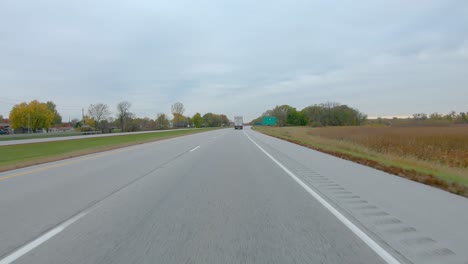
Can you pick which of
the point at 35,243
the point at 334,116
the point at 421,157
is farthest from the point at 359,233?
the point at 334,116

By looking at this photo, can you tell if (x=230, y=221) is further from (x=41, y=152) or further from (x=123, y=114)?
(x=123, y=114)

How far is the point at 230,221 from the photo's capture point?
212 inches

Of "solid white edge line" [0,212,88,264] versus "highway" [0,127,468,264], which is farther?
"highway" [0,127,468,264]

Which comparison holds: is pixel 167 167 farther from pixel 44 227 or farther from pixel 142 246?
pixel 142 246

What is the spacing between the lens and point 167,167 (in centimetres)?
1270

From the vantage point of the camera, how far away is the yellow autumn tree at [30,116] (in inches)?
3917

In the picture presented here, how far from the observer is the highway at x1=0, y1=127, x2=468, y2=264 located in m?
4.00

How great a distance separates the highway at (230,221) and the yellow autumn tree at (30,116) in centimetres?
10714

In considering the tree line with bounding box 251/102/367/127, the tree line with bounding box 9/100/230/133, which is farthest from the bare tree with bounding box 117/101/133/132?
the tree line with bounding box 251/102/367/127

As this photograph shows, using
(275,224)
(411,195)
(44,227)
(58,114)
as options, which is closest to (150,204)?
(44,227)

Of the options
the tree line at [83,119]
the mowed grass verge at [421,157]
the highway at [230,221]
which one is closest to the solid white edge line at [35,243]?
the highway at [230,221]

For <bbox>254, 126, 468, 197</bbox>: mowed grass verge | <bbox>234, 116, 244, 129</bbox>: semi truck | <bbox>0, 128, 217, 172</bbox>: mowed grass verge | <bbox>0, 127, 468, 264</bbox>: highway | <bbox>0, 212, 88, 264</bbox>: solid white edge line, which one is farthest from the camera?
<bbox>234, 116, 244, 129</bbox>: semi truck

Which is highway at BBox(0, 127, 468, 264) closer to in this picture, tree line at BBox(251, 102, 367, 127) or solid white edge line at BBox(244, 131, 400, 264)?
solid white edge line at BBox(244, 131, 400, 264)

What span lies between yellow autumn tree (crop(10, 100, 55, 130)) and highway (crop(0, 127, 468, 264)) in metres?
107
